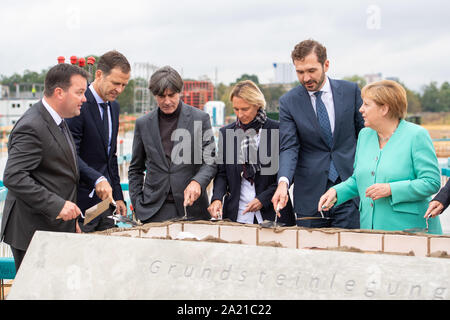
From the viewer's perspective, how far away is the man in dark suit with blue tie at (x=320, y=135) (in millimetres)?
2895

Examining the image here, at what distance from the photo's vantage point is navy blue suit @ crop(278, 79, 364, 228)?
2908 millimetres

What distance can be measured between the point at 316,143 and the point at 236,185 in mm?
559

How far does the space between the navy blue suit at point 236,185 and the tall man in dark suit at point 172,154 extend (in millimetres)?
85

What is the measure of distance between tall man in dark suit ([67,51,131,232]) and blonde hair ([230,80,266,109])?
0.74m

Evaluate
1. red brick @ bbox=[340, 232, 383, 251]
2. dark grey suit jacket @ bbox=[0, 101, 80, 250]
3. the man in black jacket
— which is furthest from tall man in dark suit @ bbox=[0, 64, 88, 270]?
the man in black jacket

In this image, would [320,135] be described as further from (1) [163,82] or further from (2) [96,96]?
(2) [96,96]

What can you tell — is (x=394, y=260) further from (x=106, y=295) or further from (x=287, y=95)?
(x=287, y=95)

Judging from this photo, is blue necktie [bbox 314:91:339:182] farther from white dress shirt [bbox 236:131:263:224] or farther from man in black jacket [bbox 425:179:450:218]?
man in black jacket [bbox 425:179:450:218]

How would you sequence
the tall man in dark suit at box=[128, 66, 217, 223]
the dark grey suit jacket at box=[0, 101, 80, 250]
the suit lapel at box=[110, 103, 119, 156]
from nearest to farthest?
the dark grey suit jacket at box=[0, 101, 80, 250]
the tall man in dark suit at box=[128, 66, 217, 223]
the suit lapel at box=[110, 103, 119, 156]

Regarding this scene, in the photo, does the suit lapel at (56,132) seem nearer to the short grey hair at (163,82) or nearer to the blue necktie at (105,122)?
the short grey hair at (163,82)

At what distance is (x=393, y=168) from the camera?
2273 millimetres

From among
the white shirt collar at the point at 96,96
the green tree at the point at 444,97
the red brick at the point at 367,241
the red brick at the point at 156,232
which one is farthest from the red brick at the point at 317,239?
the green tree at the point at 444,97
